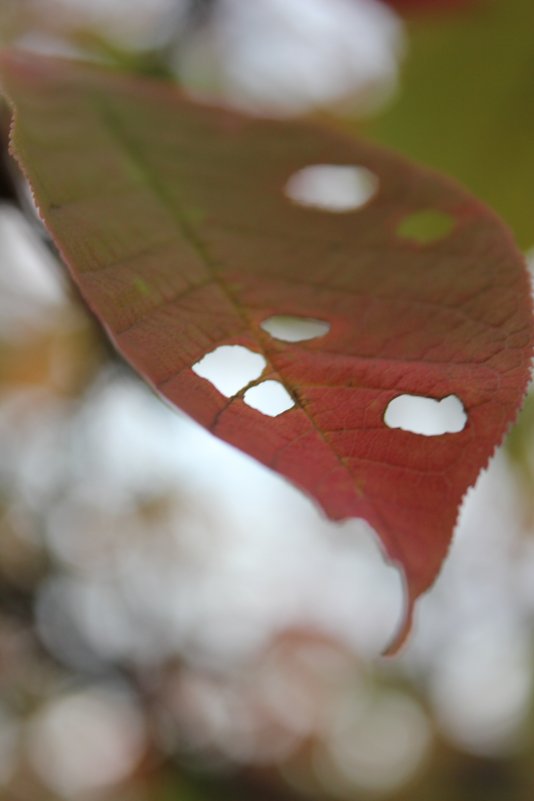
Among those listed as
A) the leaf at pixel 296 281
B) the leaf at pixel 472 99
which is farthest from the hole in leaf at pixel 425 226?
the leaf at pixel 472 99

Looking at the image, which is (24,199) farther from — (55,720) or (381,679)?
(381,679)

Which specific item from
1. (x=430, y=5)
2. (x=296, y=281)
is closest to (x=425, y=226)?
(x=296, y=281)

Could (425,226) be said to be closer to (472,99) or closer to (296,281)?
(296,281)

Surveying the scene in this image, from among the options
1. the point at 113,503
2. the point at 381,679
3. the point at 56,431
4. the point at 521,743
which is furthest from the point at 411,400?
the point at 381,679

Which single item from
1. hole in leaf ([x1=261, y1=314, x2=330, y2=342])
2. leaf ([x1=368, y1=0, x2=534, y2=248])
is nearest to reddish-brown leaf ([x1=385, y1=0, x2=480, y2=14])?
leaf ([x1=368, y1=0, x2=534, y2=248])

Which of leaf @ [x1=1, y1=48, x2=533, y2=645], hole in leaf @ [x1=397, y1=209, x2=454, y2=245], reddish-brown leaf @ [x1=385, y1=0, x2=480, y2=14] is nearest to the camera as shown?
leaf @ [x1=1, y1=48, x2=533, y2=645]

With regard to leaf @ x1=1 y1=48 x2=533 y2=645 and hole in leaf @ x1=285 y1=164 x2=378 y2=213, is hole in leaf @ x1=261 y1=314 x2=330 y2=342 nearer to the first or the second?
leaf @ x1=1 y1=48 x2=533 y2=645
